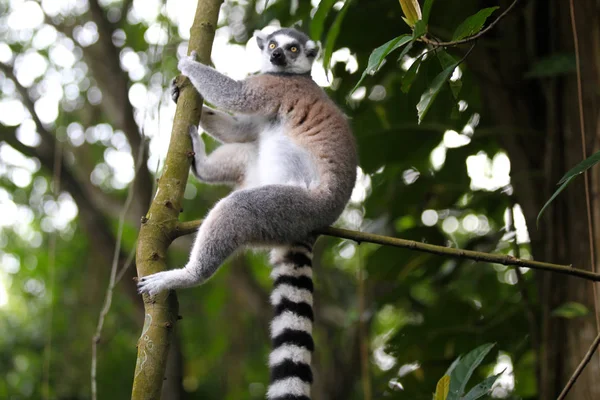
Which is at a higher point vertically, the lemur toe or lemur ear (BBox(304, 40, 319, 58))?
lemur ear (BBox(304, 40, 319, 58))

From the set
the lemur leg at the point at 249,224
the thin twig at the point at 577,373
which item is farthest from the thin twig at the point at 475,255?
the lemur leg at the point at 249,224

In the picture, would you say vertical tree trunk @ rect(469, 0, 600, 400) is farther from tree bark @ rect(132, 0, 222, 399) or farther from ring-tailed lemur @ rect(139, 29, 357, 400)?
tree bark @ rect(132, 0, 222, 399)

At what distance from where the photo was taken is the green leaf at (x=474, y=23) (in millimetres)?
2264

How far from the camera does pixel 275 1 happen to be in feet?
16.6

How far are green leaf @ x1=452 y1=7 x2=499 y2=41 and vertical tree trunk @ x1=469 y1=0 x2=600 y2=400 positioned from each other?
5.16 ft

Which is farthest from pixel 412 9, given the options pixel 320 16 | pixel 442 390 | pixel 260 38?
pixel 260 38

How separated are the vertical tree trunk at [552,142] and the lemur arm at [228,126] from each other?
5.14 feet

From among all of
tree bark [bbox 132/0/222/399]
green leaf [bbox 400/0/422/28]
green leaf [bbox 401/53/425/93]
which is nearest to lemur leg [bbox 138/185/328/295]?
tree bark [bbox 132/0/222/399]

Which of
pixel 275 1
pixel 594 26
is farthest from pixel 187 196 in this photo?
pixel 594 26

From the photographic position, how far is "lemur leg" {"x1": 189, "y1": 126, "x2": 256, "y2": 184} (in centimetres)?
416

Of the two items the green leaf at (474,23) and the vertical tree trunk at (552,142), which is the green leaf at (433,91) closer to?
the green leaf at (474,23)

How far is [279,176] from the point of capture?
387cm

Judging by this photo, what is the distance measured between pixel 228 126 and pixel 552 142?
208cm

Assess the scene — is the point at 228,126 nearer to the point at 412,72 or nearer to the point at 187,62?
the point at 187,62
